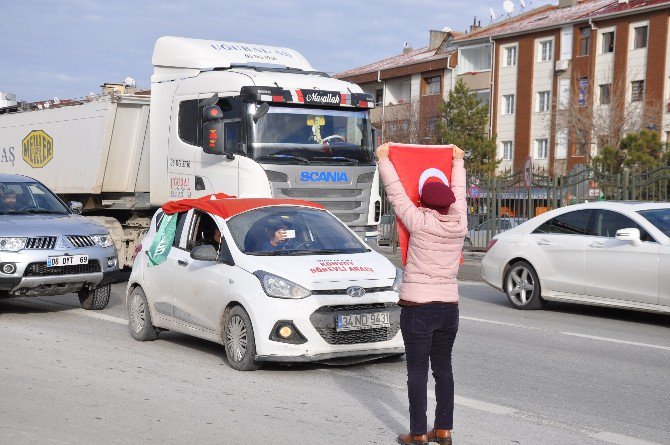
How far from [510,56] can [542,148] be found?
22.7 ft

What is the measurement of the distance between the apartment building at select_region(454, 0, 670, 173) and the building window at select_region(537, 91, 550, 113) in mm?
62

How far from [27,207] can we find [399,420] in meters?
7.99

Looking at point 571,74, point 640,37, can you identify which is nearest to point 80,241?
point 640,37

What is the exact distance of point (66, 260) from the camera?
1213 cm

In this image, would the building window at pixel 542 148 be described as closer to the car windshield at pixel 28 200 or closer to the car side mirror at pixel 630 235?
the car side mirror at pixel 630 235

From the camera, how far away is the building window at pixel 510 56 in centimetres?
6200

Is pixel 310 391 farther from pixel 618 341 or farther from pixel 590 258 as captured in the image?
pixel 590 258

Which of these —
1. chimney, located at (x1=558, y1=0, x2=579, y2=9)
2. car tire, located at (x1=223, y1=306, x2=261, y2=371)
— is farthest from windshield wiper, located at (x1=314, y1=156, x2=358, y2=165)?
chimney, located at (x1=558, y1=0, x2=579, y2=9)

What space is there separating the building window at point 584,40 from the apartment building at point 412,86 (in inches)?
390

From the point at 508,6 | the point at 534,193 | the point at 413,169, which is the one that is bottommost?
the point at 534,193

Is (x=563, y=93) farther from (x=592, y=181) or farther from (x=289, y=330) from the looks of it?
(x=289, y=330)

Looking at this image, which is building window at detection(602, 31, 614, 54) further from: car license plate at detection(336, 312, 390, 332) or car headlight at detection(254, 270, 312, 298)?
car headlight at detection(254, 270, 312, 298)

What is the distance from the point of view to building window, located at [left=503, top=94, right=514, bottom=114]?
62031mm

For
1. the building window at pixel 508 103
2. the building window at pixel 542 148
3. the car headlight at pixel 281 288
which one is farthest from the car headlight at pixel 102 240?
the building window at pixel 508 103
